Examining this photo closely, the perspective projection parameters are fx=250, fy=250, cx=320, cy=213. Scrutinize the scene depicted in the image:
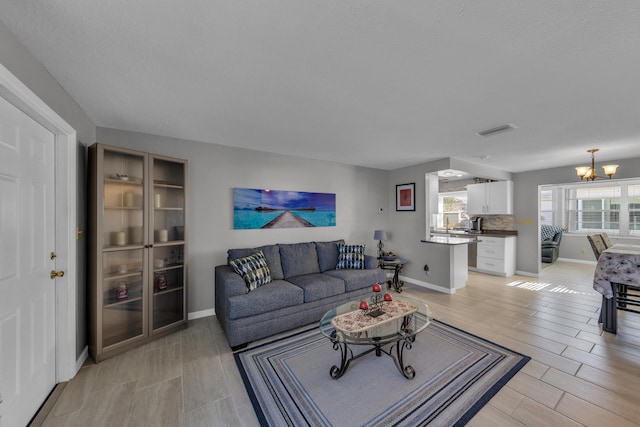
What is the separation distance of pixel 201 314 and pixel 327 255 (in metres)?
1.96

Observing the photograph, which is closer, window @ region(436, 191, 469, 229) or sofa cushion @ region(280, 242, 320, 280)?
sofa cushion @ region(280, 242, 320, 280)

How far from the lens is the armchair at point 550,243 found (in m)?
6.63

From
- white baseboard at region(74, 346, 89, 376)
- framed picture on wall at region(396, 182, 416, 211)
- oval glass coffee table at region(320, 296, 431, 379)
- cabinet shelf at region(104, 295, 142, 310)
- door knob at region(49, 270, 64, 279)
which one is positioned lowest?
white baseboard at region(74, 346, 89, 376)

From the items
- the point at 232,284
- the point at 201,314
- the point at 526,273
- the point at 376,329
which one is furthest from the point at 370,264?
the point at 526,273

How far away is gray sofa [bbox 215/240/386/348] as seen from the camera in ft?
8.55

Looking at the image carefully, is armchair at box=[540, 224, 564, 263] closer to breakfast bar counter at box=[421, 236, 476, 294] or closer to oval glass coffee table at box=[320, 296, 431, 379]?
breakfast bar counter at box=[421, 236, 476, 294]

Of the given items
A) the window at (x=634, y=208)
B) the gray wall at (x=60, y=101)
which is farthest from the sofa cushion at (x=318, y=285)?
the window at (x=634, y=208)

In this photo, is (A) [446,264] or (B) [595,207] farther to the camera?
(B) [595,207]

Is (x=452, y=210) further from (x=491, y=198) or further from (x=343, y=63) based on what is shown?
(x=343, y=63)

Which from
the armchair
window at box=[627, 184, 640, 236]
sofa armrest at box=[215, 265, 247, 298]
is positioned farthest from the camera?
the armchair

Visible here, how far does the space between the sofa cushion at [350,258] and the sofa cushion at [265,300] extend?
1157 mm

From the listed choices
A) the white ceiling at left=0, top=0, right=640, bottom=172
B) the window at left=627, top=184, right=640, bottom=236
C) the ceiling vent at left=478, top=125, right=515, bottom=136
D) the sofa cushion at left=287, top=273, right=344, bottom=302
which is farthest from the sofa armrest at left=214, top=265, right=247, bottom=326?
the window at left=627, top=184, right=640, bottom=236

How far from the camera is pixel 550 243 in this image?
666cm

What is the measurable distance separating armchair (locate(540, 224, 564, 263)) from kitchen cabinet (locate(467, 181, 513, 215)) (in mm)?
2047
